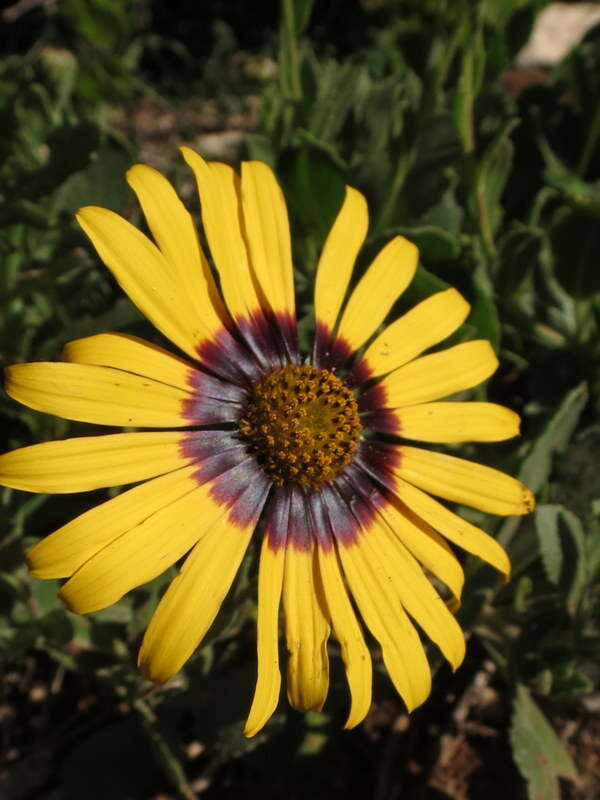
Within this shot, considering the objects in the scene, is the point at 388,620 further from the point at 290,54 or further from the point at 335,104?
the point at 290,54

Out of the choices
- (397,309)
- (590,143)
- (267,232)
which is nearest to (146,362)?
(267,232)

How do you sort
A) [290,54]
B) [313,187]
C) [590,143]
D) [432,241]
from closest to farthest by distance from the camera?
[432,241] < [313,187] < [290,54] < [590,143]

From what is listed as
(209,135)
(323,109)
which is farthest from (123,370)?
(209,135)

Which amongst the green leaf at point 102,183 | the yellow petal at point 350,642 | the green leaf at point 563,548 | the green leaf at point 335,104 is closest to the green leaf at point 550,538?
the green leaf at point 563,548

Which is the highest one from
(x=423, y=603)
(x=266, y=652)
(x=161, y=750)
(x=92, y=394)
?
(x=92, y=394)

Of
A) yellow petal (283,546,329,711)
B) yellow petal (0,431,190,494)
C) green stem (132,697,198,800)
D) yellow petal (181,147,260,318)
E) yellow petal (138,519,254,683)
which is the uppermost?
yellow petal (181,147,260,318)

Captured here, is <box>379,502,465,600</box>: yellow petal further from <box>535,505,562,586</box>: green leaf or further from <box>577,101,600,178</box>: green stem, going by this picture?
<box>577,101,600,178</box>: green stem

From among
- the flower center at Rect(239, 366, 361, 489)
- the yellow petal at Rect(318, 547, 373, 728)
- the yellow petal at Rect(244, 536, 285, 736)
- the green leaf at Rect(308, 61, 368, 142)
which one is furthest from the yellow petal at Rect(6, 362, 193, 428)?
the green leaf at Rect(308, 61, 368, 142)

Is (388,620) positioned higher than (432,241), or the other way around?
(432,241)

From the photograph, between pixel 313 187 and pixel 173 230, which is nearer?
pixel 173 230
